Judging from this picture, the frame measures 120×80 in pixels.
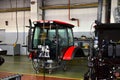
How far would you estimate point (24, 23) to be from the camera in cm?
1309

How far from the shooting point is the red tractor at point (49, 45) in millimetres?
6730

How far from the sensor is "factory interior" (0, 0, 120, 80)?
14.6 feet

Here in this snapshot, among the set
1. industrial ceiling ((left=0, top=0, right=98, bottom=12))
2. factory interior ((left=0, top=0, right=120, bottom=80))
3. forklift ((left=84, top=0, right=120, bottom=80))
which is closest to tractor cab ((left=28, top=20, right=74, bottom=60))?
factory interior ((left=0, top=0, right=120, bottom=80))

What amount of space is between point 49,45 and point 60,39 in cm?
52

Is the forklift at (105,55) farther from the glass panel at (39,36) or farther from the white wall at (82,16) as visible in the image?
the white wall at (82,16)

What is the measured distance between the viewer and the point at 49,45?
6.89 meters

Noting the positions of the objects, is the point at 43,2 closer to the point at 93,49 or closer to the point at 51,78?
Result: the point at 51,78

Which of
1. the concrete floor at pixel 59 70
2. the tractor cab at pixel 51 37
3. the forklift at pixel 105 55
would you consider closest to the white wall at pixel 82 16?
the concrete floor at pixel 59 70

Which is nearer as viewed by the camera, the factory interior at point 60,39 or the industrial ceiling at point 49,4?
the factory interior at point 60,39

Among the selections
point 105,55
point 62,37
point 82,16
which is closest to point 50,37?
point 62,37

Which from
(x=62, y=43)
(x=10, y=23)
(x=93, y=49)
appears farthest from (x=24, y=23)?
(x=93, y=49)

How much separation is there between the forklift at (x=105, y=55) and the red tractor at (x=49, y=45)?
2110mm

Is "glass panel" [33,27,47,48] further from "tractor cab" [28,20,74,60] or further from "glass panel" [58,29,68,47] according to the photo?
"glass panel" [58,29,68,47]

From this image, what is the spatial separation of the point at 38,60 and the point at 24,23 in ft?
21.6
